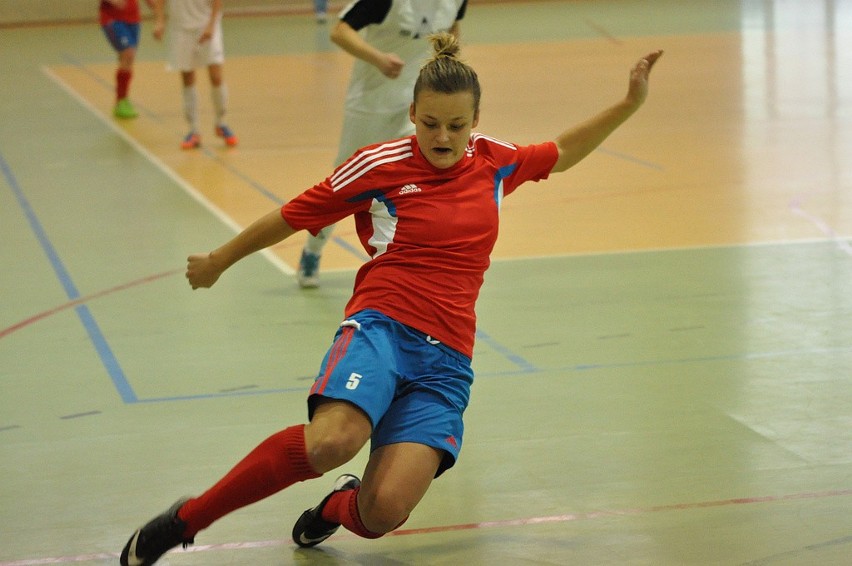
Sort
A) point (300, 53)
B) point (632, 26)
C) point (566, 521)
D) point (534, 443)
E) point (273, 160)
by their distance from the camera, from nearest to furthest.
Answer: point (566, 521) < point (534, 443) < point (273, 160) < point (300, 53) < point (632, 26)

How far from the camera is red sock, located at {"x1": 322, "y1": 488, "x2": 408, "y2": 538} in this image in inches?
132

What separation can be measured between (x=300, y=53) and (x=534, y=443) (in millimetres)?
14701

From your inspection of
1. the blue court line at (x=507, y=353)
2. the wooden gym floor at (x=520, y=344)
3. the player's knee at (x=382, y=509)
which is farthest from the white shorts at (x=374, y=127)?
the player's knee at (x=382, y=509)

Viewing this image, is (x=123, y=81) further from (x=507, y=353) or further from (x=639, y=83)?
→ (x=639, y=83)

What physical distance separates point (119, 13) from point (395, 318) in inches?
408

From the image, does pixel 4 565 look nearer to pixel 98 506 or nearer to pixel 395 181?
pixel 98 506

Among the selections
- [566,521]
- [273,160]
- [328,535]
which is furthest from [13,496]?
[273,160]

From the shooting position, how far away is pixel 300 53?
60.3 ft

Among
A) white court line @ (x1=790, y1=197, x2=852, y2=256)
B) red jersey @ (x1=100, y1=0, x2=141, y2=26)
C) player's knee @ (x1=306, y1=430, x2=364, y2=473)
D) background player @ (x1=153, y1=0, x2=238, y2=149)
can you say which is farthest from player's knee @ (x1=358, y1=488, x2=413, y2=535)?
red jersey @ (x1=100, y1=0, x2=141, y2=26)

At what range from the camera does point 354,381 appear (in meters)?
3.28

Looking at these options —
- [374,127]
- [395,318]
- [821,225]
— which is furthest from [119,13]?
[395,318]

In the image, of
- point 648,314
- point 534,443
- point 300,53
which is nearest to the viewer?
point 534,443

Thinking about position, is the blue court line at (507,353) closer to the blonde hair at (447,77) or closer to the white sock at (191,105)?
the blonde hair at (447,77)

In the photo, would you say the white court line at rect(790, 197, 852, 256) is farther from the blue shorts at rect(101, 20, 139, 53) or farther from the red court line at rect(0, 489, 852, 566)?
the blue shorts at rect(101, 20, 139, 53)
